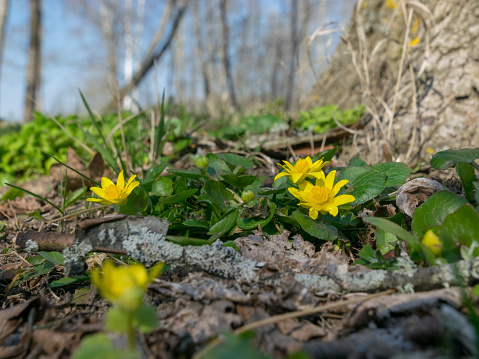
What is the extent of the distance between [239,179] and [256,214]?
0.21 m

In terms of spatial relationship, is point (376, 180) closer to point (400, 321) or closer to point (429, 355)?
point (400, 321)

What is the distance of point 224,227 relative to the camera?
49.7 inches

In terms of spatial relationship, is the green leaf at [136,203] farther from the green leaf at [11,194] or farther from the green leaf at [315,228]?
the green leaf at [11,194]

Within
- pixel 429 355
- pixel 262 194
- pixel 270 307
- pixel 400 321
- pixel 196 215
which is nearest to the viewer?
pixel 429 355

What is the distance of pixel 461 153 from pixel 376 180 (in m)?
0.31

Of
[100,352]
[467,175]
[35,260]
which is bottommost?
[35,260]

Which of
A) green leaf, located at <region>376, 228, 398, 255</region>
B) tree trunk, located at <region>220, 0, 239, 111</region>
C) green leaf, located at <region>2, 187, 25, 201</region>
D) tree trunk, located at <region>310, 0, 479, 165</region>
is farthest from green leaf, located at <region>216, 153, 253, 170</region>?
tree trunk, located at <region>220, 0, 239, 111</region>

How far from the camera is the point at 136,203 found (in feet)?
4.34

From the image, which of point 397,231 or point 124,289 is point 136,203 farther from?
point 397,231

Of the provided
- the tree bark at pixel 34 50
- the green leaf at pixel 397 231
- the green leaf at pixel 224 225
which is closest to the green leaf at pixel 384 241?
the green leaf at pixel 397 231

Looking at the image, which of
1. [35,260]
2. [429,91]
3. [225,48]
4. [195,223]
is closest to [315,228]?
[195,223]

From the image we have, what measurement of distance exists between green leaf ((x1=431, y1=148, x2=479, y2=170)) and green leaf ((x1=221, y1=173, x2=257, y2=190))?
26.4 inches

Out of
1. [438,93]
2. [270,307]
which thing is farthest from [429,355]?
[438,93]

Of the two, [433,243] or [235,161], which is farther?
[235,161]
